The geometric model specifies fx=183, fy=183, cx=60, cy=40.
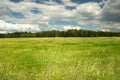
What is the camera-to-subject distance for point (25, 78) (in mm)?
9055

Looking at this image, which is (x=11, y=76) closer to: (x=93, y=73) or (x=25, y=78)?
Answer: (x=25, y=78)

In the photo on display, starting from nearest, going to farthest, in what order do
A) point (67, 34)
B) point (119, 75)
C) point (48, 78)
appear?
point (48, 78) < point (119, 75) < point (67, 34)

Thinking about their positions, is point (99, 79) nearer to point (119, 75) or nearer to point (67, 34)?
point (119, 75)

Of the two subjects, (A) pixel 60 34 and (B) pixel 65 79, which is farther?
(A) pixel 60 34

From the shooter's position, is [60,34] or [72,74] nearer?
[72,74]

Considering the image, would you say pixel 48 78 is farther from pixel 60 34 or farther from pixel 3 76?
pixel 60 34

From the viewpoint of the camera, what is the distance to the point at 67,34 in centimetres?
12406

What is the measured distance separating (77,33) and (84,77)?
116519mm

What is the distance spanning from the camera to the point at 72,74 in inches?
387

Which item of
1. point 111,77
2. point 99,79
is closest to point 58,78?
point 99,79

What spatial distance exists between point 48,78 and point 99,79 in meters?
2.51

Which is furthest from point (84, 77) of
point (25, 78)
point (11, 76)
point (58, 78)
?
point (11, 76)

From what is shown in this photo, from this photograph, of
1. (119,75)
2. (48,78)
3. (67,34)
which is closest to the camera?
(48,78)

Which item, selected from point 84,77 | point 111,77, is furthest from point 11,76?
point 111,77
